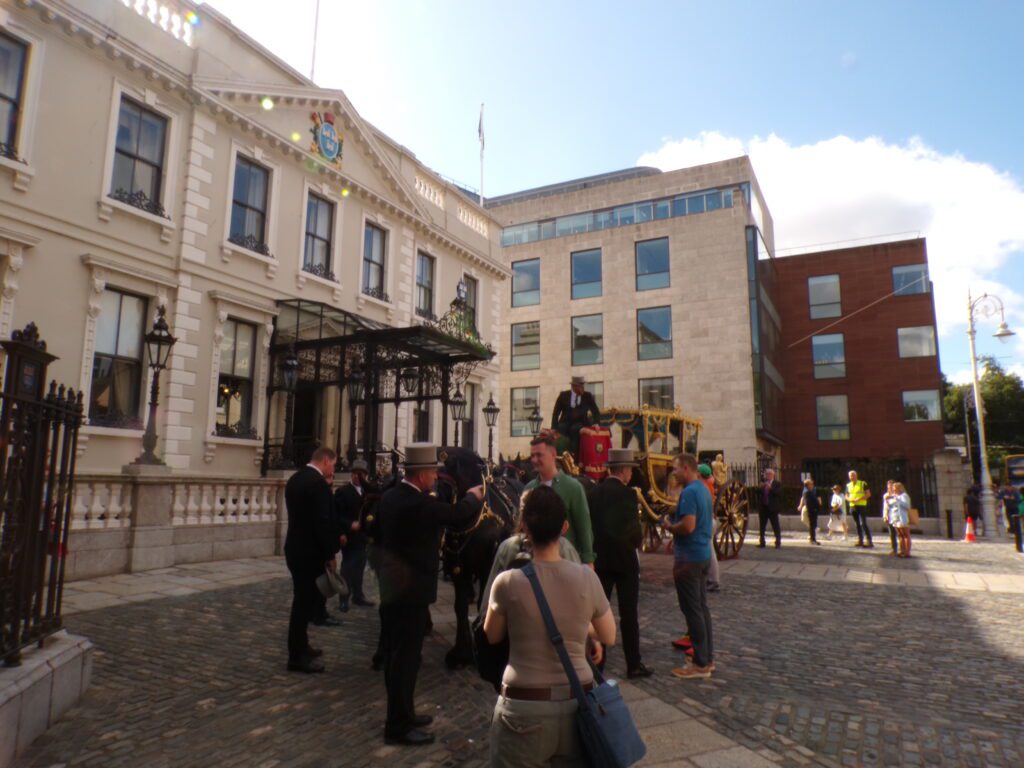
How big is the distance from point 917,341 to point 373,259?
105 ft

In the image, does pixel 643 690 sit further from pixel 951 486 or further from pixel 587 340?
pixel 587 340

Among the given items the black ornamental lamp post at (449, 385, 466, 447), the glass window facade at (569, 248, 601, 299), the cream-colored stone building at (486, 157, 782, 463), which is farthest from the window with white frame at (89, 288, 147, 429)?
the glass window facade at (569, 248, 601, 299)

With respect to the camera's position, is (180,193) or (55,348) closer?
(55,348)

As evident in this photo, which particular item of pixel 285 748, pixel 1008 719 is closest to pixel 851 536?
pixel 1008 719

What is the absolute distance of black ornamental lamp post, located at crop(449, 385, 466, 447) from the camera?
1928 cm

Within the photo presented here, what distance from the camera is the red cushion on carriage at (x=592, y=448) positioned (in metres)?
10.1

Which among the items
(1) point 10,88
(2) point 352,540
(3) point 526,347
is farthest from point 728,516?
(3) point 526,347

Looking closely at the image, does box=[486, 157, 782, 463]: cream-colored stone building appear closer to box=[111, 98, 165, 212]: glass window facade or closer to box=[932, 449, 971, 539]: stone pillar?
box=[932, 449, 971, 539]: stone pillar

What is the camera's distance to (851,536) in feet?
72.5

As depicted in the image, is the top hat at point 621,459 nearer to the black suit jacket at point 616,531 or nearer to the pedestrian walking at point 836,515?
the black suit jacket at point 616,531

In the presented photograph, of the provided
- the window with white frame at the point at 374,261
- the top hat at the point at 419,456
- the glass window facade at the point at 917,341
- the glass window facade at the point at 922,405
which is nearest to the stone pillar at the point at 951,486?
the glass window facade at the point at 922,405

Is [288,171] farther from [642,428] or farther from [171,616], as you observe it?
[171,616]

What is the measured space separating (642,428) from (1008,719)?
8.54 meters

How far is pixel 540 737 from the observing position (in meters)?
2.68
